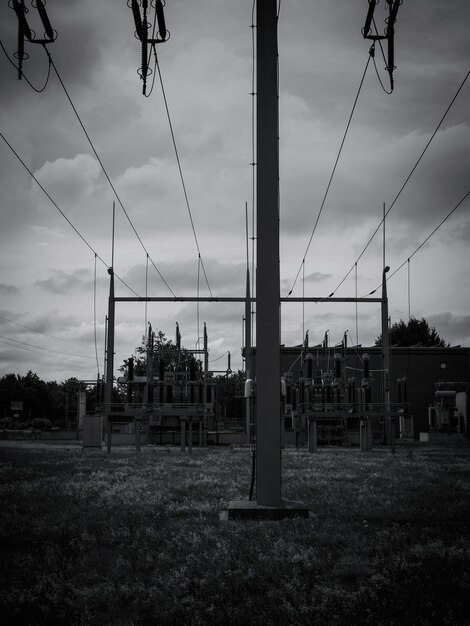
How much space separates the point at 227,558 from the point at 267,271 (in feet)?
13.3

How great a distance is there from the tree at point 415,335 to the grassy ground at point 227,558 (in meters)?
68.7

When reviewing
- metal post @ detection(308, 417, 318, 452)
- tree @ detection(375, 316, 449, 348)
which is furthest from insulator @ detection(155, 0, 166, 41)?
tree @ detection(375, 316, 449, 348)

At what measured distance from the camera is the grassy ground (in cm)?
475

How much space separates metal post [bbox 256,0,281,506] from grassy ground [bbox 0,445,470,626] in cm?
86

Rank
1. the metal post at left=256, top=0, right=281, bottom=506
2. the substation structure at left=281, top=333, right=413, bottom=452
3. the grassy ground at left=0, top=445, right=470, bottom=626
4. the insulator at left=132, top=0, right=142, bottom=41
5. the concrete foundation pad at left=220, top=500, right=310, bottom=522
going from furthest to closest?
→ 1. the substation structure at left=281, top=333, right=413, bottom=452
2. the insulator at left=132, top=0, right=142, bottom=41
3. the metal post at left=256, top=0, right=281, bottom=506
4. the concrete foundation pad at left=220, top=500, right=310, bottom=522
5. the grassy ground at left=0, top=445, right=470, bottom=626

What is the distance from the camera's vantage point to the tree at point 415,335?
77.9 m

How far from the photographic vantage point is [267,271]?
9.06 meters

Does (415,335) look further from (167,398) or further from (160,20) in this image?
(160,20)

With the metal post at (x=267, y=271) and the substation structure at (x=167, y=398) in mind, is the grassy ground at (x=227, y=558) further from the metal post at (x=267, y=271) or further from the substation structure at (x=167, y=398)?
the substation structure at (x=167, y=398)

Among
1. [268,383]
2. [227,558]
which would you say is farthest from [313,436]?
[227,558]

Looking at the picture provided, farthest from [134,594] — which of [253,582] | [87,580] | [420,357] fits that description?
[420,357]

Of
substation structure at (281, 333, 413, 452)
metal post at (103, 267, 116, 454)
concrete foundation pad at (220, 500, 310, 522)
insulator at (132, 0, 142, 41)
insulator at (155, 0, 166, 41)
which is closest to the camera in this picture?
concrete foundation pad at (220, 500, 310, 522)

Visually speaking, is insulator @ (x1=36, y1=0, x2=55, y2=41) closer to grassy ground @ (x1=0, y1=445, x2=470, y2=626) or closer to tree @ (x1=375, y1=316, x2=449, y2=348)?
grassy ground @ (x1=0, y1=445, x2=470, y2=626)

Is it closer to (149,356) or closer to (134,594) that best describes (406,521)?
(134,594)
